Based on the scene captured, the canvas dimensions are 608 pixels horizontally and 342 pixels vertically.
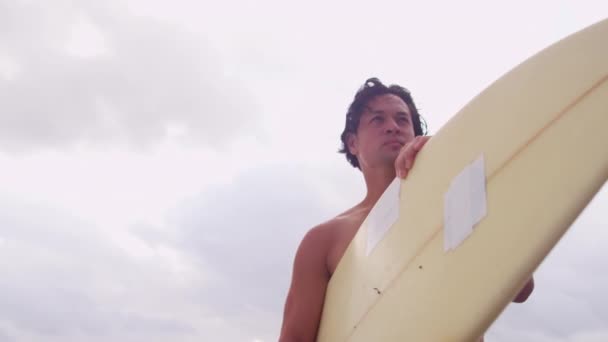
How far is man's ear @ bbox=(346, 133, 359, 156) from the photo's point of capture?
2.60 metres

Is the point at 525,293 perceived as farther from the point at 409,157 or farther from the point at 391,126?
the point at 391,126

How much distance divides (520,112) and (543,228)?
1.43 feet

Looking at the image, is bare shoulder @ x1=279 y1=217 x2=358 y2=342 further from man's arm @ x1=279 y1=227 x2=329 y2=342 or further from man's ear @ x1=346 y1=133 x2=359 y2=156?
man's ear @ x1=346 y1=133 x2=359 y2=156

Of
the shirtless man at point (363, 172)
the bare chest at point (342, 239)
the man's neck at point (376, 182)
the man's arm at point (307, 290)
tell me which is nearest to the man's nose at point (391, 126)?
the shirtless man at point (363, 172)

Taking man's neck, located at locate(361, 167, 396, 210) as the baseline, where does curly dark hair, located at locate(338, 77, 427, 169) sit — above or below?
above

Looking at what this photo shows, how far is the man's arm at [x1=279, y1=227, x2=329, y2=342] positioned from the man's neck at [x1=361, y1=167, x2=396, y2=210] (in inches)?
13.6

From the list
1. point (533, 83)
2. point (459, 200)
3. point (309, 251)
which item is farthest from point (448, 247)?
point (309, 251)

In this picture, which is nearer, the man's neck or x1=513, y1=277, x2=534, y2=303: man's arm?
x1=513, y1=277, x2=534, y2=303: man's arm

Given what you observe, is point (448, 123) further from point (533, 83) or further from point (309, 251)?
point (309, 251)

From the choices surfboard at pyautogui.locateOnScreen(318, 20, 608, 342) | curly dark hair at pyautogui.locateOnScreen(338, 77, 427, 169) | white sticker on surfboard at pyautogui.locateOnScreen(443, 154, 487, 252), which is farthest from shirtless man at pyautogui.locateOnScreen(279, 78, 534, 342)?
white sticker on surfboard at pyautogui.locateOnScreen(443, 154, 487, 252)

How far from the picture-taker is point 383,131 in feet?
7.73

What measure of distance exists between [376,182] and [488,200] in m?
1.23

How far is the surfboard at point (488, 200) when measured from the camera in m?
0.99

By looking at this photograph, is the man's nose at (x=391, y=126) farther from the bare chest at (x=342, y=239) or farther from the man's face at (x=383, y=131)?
the bare chest at (x=342, y=239)
